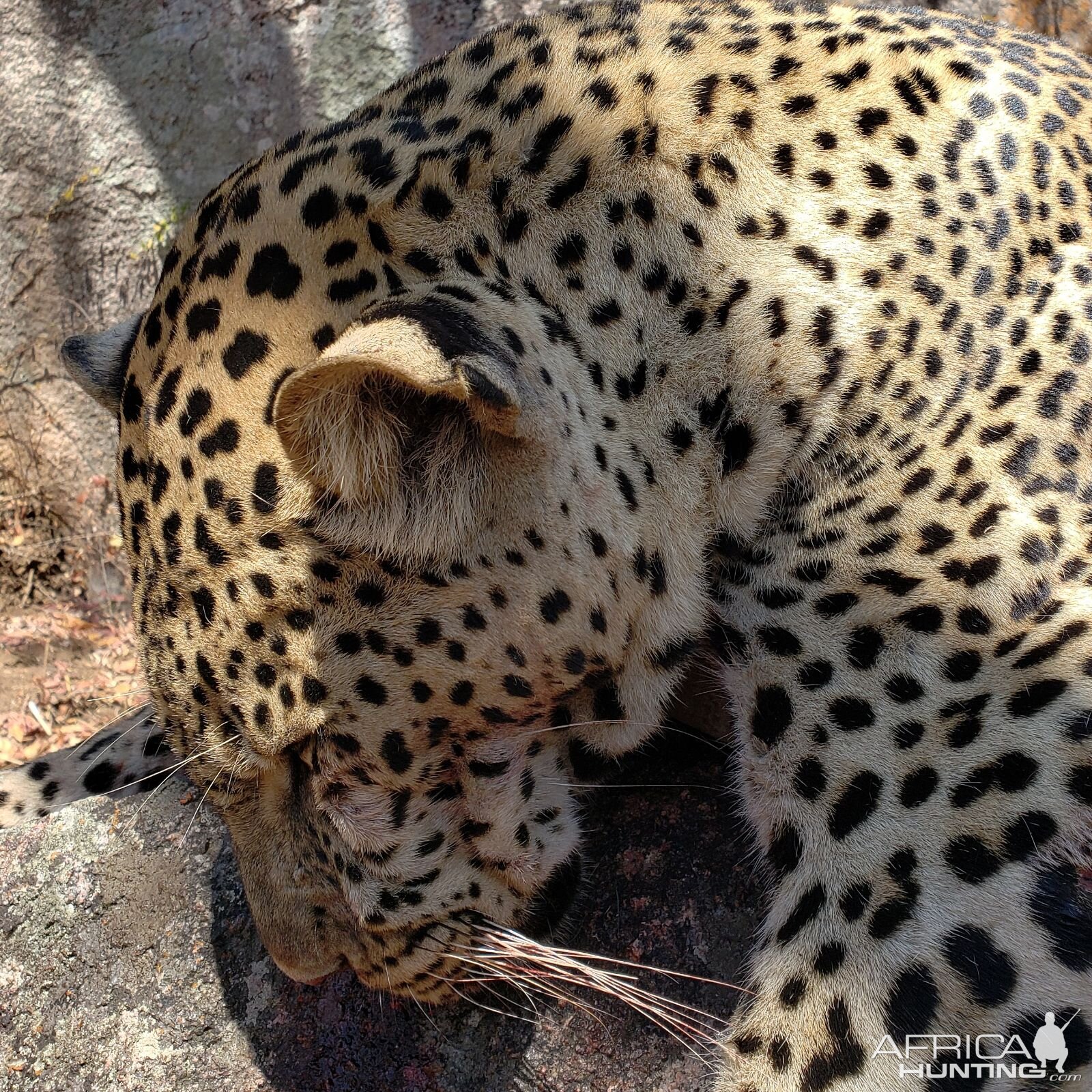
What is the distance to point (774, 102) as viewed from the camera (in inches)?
94.7

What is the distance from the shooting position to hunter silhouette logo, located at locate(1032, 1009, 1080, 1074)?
2113mm

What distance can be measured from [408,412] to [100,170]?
428 cm

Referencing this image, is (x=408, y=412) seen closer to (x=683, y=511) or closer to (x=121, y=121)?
(x=683, y=511)

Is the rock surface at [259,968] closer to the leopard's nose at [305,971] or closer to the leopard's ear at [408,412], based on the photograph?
the leopard's nose at [305,971]

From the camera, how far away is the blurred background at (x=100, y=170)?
17.5 feet

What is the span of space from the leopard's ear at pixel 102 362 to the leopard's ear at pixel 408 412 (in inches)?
37.0

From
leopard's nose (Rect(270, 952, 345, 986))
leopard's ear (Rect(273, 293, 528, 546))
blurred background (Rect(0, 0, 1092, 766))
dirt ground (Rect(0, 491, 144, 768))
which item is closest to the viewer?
leopard's ear (Rect(273, 293, 528, 546))

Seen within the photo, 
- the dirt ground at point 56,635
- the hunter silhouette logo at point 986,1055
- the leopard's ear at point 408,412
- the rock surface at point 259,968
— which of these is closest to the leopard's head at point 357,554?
the leopard's ear at point 408,412

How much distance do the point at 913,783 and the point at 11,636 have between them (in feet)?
15.3

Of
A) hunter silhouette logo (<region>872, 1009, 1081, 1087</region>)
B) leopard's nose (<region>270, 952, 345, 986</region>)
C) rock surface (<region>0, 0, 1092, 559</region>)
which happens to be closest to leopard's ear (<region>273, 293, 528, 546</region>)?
leopard's nose (<region>270, 952, 345, 986</region>)

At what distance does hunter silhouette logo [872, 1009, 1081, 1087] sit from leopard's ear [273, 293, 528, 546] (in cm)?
134

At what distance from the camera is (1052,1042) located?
2.12 metres

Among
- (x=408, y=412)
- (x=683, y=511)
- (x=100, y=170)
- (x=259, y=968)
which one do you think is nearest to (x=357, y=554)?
(x=408, y=412)

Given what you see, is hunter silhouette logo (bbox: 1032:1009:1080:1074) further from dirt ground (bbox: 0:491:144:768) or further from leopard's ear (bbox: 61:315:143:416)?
dirt ground (bbox: 0:491:144:768)
